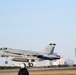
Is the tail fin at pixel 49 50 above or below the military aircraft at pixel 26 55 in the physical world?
above

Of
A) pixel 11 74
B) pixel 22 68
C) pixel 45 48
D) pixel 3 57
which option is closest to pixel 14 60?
pixel 3 57

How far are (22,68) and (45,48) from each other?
104765 mm

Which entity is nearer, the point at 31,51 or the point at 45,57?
the point at 45,57

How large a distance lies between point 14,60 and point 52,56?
13.2 meters

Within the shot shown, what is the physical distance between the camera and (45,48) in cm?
12231

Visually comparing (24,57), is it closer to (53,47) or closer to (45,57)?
(45,57)

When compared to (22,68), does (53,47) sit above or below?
above

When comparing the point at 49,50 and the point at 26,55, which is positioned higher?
the point at 49,50

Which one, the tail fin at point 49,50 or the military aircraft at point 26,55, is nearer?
the military aircraft at point 26,55

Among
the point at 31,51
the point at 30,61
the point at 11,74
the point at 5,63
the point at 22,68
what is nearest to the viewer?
the point at 22,68

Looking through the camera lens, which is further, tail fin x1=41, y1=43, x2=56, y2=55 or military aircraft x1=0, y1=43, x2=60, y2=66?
tail fin x1=41, y1=43, x2=56, y2=55

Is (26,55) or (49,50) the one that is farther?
(49,50)

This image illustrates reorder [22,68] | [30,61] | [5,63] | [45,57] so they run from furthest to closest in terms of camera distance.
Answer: [45,57] → [30,61] → [5,63] → [22,68]

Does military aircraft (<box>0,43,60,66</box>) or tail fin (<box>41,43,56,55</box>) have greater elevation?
tail fin (<box>41,43,56,55</box>)
